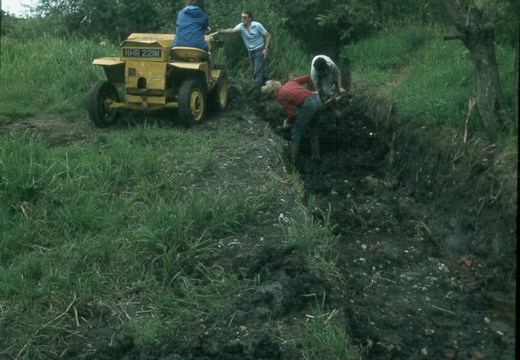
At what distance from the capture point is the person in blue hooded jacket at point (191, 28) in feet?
39.9

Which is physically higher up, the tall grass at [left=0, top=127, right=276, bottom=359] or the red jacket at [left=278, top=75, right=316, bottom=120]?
the red jacket at [left=278, top=75, right=316, bottom=120]

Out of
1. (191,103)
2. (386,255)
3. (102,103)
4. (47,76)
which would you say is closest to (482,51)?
(386,255)

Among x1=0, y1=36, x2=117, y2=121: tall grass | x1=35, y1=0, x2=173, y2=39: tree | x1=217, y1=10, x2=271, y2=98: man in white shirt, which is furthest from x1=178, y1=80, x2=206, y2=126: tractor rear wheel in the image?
x1=35, y1=0, x2=173, y2=39: tree

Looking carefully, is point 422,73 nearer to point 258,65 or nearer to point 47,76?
point 258,65

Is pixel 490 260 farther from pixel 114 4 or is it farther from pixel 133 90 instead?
pixel 114 4

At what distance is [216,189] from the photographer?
366 inches

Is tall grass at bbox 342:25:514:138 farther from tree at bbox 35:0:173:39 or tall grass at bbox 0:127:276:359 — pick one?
tree at bbox 35:0:173:39

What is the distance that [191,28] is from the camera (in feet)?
40.0

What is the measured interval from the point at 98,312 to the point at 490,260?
3.92m

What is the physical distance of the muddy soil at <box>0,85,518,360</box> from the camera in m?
6.73

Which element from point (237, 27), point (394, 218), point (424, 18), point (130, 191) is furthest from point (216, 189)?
point (424, 18)

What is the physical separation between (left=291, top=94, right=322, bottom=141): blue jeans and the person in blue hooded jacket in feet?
5.80

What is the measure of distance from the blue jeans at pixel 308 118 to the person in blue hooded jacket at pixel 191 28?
177 cm

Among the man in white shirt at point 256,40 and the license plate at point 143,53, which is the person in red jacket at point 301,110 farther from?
the man in white shirt at point 256,40
